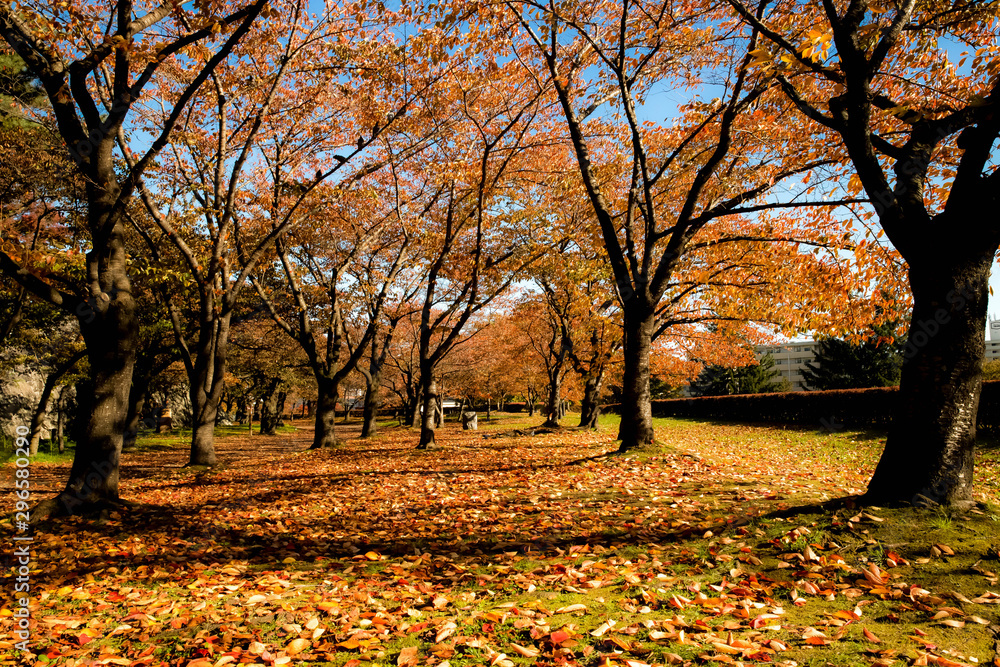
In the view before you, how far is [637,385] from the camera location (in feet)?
31.7

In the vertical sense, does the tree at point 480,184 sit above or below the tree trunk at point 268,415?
above

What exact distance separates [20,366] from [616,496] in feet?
76.5

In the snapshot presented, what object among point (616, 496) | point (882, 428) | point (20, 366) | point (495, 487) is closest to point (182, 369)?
point (20, 366)

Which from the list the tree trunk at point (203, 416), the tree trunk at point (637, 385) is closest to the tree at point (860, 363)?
the tree trunk at point (637, 385)

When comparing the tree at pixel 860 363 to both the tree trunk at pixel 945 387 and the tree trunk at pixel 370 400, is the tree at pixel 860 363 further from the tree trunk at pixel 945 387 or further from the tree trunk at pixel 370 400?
the tree trunk at pixel 945 387

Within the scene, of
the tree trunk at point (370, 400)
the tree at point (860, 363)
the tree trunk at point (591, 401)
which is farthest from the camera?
the tree at point (860, 363)

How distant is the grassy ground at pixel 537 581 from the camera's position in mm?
2904

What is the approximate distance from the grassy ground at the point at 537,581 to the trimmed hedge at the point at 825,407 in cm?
1148

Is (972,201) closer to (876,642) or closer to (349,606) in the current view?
(876,642)

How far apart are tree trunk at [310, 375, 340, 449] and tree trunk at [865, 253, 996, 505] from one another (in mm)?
16202

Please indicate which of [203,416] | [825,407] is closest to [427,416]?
[203,416]

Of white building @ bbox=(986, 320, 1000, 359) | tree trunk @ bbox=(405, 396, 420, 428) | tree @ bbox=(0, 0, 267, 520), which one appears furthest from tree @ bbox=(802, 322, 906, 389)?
tree @ bbox=(0, 0, 267, 520)

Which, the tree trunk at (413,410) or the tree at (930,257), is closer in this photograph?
the tree at (930,257)
